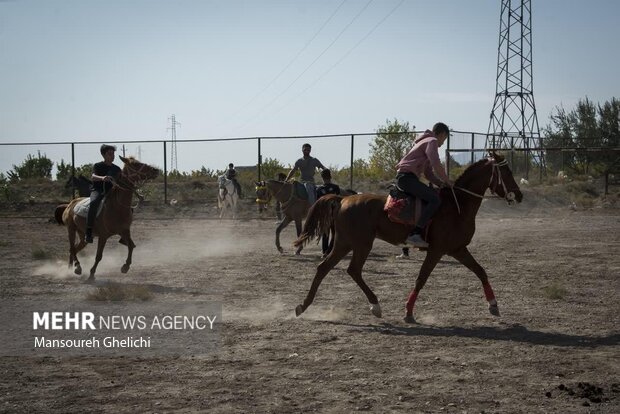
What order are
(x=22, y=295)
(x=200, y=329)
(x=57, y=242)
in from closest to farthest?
1. (x=200, y=329)
2. (x=22, y=295)
3. (x=57, y=242)

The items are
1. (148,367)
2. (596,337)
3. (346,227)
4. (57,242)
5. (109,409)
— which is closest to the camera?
(109,409)

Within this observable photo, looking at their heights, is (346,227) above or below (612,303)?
above

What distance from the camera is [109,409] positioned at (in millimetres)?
5656

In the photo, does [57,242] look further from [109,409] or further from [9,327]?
[109,409]

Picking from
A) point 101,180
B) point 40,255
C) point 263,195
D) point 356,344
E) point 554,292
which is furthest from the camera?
point 263,195

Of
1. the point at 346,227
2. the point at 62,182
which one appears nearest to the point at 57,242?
the point at 346,227

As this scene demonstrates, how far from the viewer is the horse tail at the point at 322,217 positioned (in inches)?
383

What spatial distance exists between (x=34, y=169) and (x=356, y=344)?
33.2 m

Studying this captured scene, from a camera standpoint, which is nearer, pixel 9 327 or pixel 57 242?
pixel 9 327

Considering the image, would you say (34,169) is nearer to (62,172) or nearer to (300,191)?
(62,172)

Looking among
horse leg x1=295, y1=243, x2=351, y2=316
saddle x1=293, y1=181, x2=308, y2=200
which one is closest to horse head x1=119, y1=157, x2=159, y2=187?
saddle x1=293, y1=181, x2=308, y2=200

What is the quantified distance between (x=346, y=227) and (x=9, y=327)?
4.42 metres

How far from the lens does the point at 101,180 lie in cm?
1315

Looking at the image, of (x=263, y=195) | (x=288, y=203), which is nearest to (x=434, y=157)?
(x=288, y=203)
